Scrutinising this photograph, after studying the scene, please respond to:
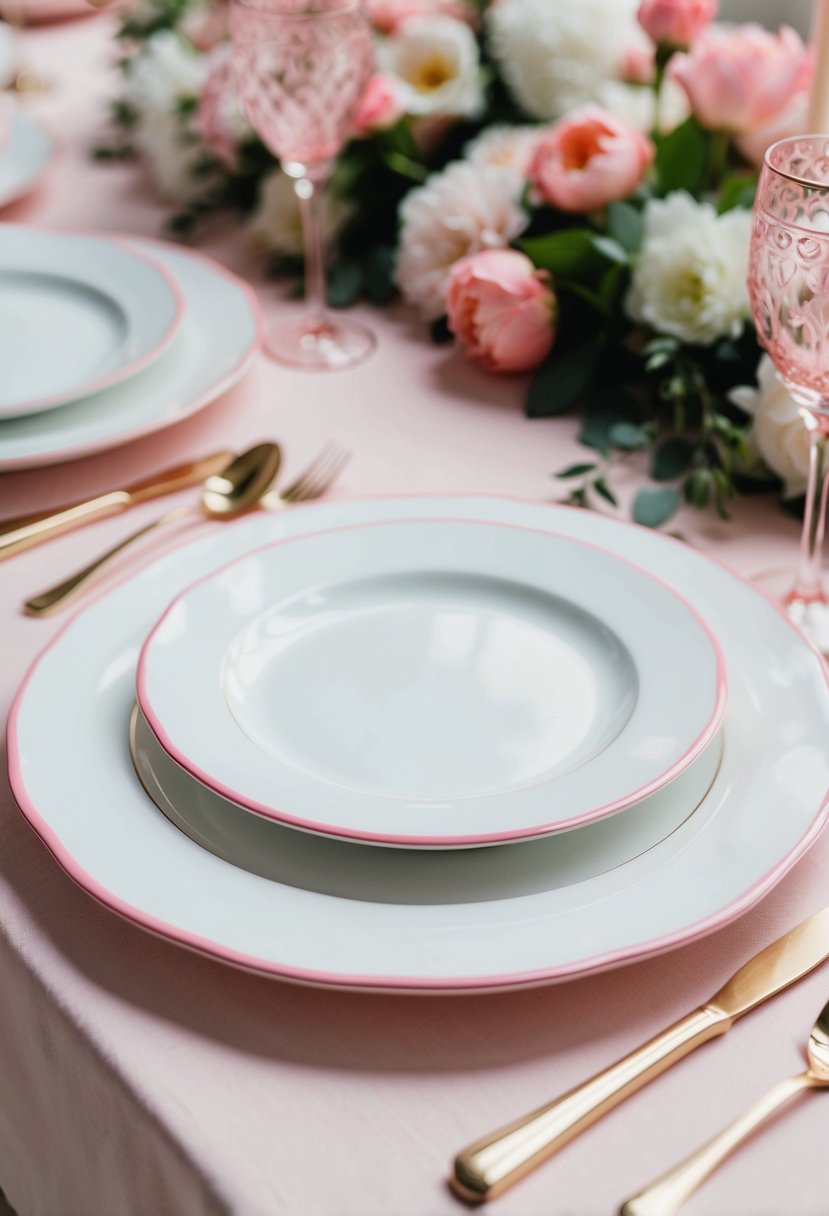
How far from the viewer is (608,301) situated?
0.90 m

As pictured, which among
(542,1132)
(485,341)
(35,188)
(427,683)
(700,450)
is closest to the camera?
(542,1132)

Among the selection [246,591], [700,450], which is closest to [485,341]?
[700,450]

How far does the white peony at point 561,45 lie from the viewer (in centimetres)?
106

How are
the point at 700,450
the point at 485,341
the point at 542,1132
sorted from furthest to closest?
the point at 485,341 → the point at 700,450 → the point at 542,1132

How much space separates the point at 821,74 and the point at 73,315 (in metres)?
0.57

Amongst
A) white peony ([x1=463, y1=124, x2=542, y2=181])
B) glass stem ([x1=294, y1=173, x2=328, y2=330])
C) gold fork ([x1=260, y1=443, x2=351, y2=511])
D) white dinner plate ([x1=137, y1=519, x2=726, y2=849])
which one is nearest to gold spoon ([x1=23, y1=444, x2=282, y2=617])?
gold fork ([x1=260, y1=443, x2=351, y2=511])

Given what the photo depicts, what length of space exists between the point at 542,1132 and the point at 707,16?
2.71 feet

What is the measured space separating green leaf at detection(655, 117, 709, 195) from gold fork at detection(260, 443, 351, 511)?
0.33m

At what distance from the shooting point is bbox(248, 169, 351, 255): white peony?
1.12m

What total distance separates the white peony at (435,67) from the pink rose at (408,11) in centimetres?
3

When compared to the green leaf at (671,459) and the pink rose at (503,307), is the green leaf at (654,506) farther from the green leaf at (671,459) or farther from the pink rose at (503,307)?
the pink rose at (503,307)

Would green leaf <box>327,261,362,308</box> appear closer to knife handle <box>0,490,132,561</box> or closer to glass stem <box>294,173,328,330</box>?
glass stem <box>294,173,328,330</box>

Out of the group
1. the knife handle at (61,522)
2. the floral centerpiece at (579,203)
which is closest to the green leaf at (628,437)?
the floral centerpiece at (579,203)

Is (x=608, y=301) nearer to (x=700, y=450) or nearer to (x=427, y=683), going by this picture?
(x=700, y=450)
